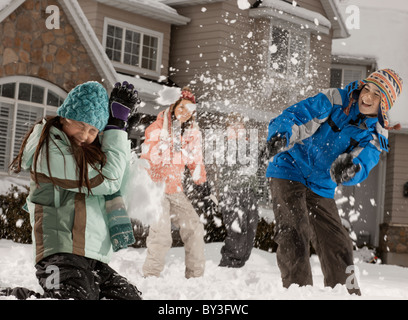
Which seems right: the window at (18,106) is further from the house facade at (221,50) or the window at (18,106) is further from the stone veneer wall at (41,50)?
the house facade at (221,50)

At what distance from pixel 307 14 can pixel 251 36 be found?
1.69 metres

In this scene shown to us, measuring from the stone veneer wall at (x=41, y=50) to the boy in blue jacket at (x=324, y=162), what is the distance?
6.75 meters

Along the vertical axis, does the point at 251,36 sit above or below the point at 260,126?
above

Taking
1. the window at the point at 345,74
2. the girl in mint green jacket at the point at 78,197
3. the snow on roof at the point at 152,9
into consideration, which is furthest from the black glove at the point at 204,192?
the window at the point at 345,74

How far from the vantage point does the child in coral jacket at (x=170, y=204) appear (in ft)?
22.0

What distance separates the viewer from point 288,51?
54.7 feet

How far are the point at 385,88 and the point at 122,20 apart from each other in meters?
11.4

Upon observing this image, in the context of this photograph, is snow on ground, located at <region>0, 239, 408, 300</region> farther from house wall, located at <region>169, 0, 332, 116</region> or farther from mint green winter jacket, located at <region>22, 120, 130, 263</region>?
house wall, located at <region>169, 0, 332, 116</region>

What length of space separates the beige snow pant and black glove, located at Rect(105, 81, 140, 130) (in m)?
2.99

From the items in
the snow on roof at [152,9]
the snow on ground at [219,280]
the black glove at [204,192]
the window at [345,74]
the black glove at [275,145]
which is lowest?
the snow on ground at [219,280]

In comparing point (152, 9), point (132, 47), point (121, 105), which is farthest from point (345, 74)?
point (121, 105)

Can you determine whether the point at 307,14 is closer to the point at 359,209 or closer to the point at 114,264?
the point at 359,209
